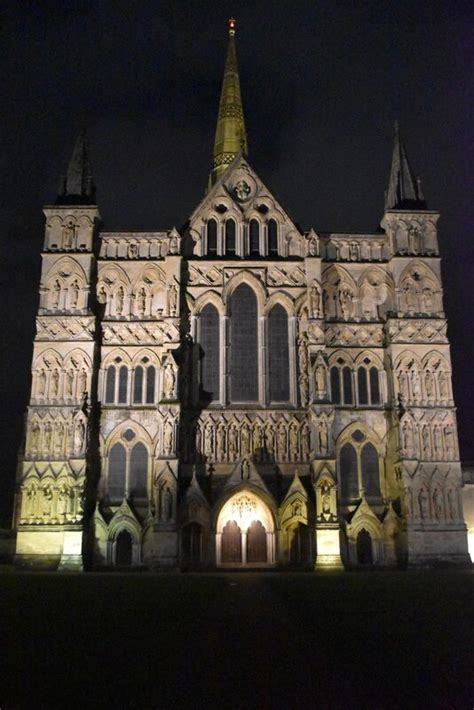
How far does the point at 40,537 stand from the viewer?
33750mm

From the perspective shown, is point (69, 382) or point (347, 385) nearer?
point (69, 382)

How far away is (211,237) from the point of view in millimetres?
39656

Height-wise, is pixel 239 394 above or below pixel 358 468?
above

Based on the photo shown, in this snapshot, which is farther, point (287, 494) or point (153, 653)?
point (287, 494)

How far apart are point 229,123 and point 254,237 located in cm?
1940

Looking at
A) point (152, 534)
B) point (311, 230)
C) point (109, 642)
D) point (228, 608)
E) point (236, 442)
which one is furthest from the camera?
point (311, 230)

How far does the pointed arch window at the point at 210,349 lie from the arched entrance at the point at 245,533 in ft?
18.3

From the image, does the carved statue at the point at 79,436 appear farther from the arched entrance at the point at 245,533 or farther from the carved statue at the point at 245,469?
the carved statue at the point at 245,469

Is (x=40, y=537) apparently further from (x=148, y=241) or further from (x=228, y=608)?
(x=228, y=608)

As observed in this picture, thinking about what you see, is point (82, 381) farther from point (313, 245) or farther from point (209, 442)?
point (313, 245)

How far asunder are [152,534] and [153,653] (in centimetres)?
2542

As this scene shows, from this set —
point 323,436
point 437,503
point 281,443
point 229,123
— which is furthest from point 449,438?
point 229,123

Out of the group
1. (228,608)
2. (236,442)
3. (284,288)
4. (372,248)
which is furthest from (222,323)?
(228,608)

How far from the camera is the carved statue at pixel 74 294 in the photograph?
3731 cm
